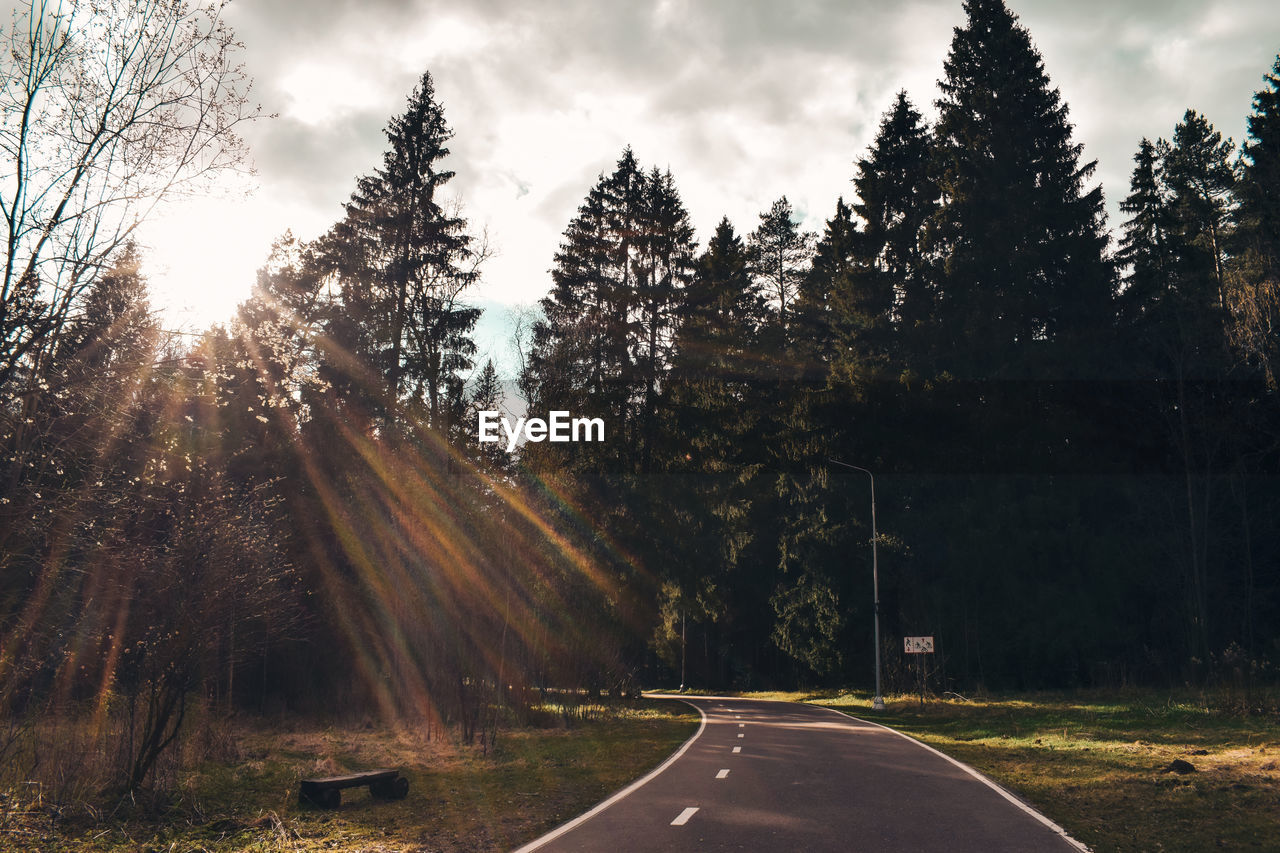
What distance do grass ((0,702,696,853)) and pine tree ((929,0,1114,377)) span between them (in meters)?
31.2

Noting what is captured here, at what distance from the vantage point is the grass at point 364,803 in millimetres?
9406

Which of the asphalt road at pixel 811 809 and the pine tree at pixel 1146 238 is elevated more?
the pine tree at pixel 1146 238

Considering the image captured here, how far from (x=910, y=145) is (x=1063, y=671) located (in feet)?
98.7

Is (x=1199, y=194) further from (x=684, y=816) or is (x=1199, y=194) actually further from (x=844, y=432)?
(x=684, y=816)

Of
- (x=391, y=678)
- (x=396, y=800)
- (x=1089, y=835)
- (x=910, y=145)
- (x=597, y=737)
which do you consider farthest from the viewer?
(x=910, y=145)

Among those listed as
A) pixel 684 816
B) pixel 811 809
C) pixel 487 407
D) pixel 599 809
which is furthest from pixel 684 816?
pixel 487 407

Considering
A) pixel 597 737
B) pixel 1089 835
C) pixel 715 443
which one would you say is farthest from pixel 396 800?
pixel 715 443

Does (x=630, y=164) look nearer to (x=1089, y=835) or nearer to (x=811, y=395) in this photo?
(x=811, y=395)

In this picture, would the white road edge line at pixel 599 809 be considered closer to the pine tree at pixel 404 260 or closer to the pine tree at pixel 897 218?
the pine tree at pixel 404 260

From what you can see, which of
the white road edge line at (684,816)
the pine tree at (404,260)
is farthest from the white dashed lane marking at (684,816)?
the pine tree at (404,260)

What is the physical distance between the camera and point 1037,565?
41.8m

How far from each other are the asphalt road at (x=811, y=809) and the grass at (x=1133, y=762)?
0.74m

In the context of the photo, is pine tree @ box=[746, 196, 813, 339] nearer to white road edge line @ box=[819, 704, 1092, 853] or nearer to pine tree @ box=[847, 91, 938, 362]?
pine tree @ box=[847, 91, 938, 362]

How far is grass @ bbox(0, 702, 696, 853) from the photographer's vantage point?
9406 mm
